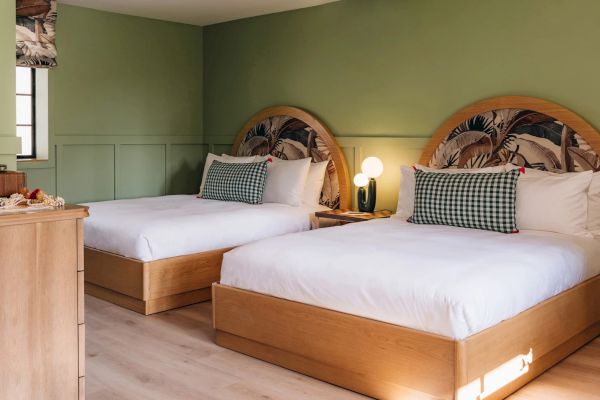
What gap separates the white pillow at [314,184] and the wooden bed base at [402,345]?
194 cm

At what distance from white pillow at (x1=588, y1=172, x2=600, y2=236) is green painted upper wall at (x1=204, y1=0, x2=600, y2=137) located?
0.40m

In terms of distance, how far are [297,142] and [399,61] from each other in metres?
1.15

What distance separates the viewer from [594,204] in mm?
3805

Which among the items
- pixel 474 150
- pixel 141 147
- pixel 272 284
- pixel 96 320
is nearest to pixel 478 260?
pixel 272 284

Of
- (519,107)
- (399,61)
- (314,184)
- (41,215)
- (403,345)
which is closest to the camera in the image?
(41,215)

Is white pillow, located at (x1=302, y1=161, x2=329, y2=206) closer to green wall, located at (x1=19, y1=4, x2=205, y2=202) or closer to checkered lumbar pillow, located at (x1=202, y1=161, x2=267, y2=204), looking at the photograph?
checkered lumbar pillow, located at (x1=202, y1=161, x2=267, y2=204)

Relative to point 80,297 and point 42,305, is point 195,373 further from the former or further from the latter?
point 42,305

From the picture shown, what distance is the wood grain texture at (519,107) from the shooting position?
13.0 ft

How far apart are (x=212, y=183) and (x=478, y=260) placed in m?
2.89

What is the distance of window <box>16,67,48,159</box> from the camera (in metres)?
5.31

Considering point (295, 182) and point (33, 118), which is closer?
point (295, 182)

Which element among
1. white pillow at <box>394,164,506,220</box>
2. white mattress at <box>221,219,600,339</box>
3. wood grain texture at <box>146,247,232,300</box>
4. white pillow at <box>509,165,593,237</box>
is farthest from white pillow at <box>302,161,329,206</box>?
white pillow at <box>509,165,593,237</box>

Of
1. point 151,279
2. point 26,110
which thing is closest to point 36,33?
point 26,110

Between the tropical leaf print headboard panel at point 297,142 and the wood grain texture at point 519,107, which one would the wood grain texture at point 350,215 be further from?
the wood grain texture at point 519,107
